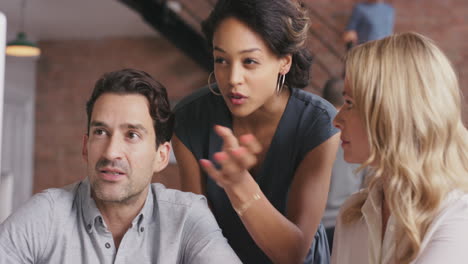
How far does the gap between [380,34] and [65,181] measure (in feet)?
14.8

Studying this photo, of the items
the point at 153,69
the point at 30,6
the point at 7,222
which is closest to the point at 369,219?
the point at 7,222

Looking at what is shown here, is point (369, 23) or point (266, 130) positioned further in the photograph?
point (369, 23)

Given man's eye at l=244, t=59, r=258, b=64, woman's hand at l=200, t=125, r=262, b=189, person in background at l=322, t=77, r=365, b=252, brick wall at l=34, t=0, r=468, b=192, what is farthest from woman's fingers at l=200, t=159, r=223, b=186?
brick wall at l=34, t=0, r=468, b=192

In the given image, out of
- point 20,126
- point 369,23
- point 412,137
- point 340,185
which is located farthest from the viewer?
point 20,126

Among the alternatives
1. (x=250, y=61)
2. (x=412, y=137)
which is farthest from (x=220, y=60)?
(x=412, y=137)

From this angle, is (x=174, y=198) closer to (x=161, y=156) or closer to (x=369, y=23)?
(x=161, y=156)

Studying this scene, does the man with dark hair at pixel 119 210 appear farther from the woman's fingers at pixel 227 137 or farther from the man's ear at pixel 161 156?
the woman's fingers at pixel 227 137

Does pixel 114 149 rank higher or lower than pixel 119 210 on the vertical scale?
higher

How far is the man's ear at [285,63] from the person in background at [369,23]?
13.7 feet

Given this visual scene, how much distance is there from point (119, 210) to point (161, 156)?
0.20 meters

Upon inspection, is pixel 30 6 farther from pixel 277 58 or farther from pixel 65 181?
pixel 277 58

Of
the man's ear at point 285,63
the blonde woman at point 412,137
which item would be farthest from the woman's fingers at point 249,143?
the man's ear at point 285,63

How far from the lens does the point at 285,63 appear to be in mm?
→ 1588

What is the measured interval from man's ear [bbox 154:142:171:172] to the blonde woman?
55 centimetres
